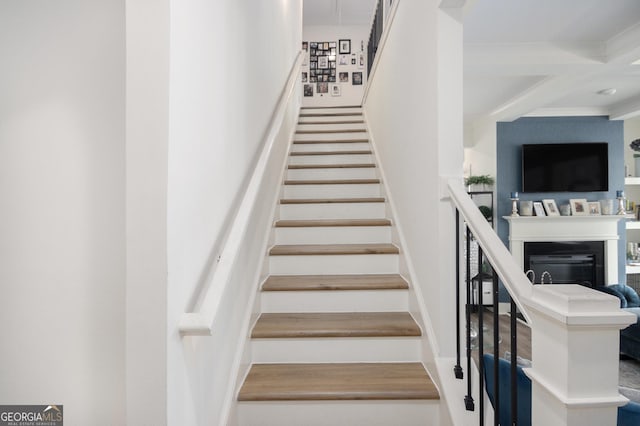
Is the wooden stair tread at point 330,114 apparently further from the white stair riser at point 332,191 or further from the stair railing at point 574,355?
the stair railing at point 574,355

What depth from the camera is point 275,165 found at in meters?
2.82

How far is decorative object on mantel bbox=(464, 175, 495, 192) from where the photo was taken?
6.15 metres

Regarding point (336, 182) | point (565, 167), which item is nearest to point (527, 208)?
point (565, 167)

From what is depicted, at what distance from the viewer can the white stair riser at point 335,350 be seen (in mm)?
1831

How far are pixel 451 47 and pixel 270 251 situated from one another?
4.99 feet

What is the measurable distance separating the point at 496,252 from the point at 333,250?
51.4 inches

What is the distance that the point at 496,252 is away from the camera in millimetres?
1188

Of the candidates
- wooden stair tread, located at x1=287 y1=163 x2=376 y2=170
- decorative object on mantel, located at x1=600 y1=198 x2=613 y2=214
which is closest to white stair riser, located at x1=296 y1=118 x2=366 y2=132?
wooden stair tread, located at x1=287 y1=163 x2=376 y2=170

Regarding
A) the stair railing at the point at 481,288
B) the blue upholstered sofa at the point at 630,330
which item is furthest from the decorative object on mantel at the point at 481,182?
the stair railing at the point at 481,288

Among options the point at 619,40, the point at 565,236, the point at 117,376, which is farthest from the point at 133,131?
the point at 565,236

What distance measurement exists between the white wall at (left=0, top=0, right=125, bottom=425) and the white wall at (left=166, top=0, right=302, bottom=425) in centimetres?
18

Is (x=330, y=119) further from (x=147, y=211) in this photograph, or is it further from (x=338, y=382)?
(x=147, y=211)

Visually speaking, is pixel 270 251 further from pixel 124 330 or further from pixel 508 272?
pixel 508 272

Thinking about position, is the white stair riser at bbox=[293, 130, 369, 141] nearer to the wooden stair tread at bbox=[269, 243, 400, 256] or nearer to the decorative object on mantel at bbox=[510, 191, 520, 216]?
the wooden stair tread at bbox=[269, 243, 400, 256]
